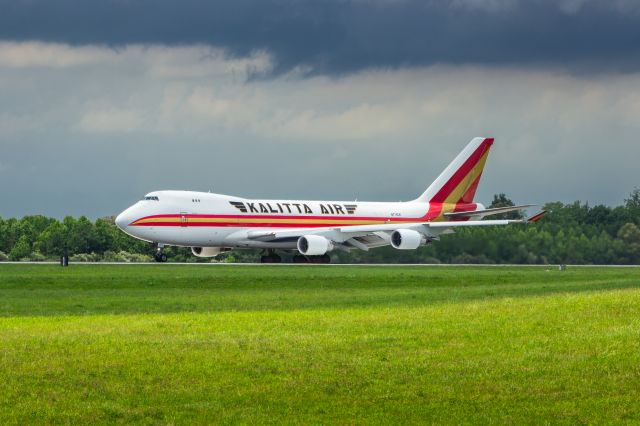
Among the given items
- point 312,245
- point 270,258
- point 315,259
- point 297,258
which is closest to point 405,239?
point 312,245

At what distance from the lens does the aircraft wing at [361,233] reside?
229 ft

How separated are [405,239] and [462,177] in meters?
15.1

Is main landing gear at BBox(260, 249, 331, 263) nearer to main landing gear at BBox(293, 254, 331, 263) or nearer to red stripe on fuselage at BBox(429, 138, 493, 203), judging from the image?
main landing gear at BBox(293, 254, 331, 263)

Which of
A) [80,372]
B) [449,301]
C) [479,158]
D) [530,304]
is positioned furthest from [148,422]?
[479,158]

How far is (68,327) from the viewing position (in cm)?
2588

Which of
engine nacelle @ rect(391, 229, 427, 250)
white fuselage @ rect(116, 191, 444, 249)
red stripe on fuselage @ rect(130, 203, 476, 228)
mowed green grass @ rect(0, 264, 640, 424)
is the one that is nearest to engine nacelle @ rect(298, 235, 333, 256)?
white fuselage @ rect(116, 191, 444, 249)

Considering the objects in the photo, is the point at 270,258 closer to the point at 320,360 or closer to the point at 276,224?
the point at 276,224

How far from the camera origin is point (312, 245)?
6831 centimetres

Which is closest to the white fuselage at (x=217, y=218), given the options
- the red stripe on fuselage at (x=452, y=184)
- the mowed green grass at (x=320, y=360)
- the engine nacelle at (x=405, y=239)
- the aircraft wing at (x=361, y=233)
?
the aircraft wing at (x=361, y=233)

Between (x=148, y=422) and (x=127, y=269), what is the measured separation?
1593 inches

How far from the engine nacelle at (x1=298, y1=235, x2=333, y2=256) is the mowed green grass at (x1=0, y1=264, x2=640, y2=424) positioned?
32.7 m

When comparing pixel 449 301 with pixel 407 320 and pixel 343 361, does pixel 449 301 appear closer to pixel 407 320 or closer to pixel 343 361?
pixel 407 320

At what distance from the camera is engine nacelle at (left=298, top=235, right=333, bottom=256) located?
6831cm

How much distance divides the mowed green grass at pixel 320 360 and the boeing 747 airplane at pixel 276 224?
31.8 meters
